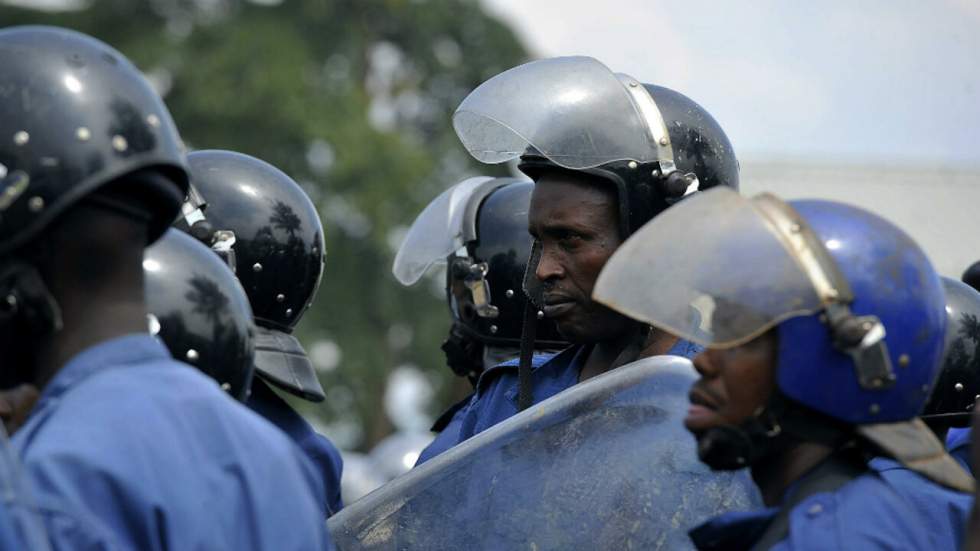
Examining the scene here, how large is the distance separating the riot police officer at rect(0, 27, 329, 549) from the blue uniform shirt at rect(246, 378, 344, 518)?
6.34 ft

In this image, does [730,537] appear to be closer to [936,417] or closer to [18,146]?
[18,146]

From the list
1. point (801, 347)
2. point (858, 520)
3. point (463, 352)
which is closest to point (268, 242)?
point (463, 352)

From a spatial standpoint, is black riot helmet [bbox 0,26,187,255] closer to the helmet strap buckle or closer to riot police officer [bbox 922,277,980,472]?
the helmet strap buckle

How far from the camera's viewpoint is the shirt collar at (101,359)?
2742mm

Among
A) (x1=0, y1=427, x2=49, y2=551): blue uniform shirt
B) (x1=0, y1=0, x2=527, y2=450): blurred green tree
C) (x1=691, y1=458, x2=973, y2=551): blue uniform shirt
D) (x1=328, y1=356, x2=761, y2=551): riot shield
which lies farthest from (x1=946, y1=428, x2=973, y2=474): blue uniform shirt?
(x1=0, y1=0, x2=527, y2=450): blurred green tree

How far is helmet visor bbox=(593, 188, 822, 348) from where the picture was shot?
3.11 meters

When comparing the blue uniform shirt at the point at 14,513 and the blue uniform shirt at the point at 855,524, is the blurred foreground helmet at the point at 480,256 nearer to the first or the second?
the blue uniform shirt at the point at 855,524

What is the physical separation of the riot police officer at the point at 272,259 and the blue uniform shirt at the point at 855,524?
1.83 m

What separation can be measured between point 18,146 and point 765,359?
139 cm

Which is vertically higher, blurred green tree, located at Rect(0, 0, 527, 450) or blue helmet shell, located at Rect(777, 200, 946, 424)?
blue helmet shell, located at Rect(777, 200, 946, 424)

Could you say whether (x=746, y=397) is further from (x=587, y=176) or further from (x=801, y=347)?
(x=587, y=176)

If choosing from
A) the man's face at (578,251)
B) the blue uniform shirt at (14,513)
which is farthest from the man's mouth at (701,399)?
the man's face at (578,251)

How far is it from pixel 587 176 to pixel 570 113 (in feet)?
0.61

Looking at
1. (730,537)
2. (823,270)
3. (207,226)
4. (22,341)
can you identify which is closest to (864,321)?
(823,270)
